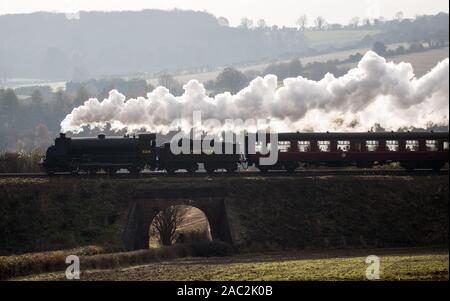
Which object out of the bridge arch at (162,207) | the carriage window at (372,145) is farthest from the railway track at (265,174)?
the bridge arch at (162,207)

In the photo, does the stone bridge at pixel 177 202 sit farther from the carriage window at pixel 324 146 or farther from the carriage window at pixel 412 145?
the carriage window at pixel 412 145

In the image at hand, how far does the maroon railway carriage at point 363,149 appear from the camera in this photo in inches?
2591

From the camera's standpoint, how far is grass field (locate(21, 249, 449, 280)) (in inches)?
1362

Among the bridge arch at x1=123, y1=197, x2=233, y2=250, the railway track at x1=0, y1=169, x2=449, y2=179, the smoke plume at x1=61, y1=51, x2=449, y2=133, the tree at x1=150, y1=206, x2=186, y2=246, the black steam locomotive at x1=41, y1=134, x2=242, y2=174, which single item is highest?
the smoke plume at x1=61, y1=51, x2=449, y2=133

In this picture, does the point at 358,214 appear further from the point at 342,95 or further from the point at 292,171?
the point at 342,95

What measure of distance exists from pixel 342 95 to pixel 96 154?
23692 mm

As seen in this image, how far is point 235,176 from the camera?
62.5 m

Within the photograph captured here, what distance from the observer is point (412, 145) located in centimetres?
6675

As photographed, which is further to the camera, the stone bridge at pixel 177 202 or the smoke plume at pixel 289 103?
the smoke plume at pixel 289 103

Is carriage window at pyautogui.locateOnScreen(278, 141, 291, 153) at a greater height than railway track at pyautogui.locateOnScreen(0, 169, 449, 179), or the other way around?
carriage window at pyautogui.locateOnScreen(278, 141, 291, 153)

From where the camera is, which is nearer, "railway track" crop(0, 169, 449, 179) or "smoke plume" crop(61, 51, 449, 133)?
"railway track" crop(0, 169, 449, 179)

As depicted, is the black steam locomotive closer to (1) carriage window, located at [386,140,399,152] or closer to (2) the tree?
(2) the tree

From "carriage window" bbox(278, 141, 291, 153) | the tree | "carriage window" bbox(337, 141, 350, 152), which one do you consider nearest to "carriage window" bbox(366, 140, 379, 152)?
"carriage window" bbox(337, 141, 350, 152)
